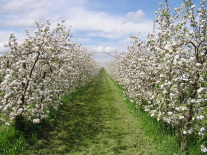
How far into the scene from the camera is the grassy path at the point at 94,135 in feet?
28.9

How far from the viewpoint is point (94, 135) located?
10484 mm

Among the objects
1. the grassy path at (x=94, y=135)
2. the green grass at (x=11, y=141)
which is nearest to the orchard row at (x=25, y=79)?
the green grass at (x=11, y=141)

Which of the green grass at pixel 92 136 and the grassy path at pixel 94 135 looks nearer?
the green grass at pixel 92 136

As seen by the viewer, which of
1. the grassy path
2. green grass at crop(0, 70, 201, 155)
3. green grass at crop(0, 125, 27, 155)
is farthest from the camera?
the grassy path

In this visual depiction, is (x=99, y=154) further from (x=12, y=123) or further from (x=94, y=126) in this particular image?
(x=12, y=123)

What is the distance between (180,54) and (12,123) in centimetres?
806

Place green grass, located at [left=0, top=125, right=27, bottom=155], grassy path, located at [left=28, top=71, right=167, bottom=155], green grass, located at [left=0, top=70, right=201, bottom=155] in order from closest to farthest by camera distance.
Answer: green grass, located at [left=0, top=125, right=27, bottom=155] → green grass, located at [left=0, top=70, right=201, bottom=155] → grassy path, located at [left=28, top=71, right=167, bottom=155]

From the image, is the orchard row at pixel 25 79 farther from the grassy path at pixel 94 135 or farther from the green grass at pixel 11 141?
the grassy path at pixel 94 135

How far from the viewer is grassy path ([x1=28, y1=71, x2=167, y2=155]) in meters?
8.82

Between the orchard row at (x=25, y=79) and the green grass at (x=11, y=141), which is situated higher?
the orchard row at (x=25, y=79)

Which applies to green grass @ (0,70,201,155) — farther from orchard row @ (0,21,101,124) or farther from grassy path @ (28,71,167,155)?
orchard row @ (0,21,101,124)

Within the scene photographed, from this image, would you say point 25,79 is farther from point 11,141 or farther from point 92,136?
point 92,136

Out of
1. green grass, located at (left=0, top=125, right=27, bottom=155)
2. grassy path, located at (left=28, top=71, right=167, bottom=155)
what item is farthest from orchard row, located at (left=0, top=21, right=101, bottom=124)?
grassy path, located at (left=28, top=71, right=167, bottom=155)

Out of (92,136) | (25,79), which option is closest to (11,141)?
(25,79)
